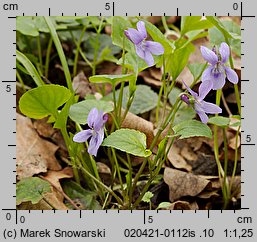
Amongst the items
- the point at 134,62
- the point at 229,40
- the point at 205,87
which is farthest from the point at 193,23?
the point at 205,87

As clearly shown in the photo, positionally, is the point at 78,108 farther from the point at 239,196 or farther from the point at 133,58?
the point at 239,196

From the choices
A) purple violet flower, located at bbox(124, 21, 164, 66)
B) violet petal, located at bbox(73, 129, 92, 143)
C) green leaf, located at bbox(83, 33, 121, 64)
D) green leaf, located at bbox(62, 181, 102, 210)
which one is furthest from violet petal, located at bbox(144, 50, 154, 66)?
green leaf, located at bbox(83, 33, 121, 64)

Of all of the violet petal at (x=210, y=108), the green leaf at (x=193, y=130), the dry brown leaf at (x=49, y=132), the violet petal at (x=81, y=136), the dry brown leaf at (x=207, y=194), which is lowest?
the dry brown leaf at (x=207, y=194)

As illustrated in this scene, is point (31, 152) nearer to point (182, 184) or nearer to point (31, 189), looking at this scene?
point (31, 189)

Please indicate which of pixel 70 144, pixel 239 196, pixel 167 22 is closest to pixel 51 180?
→ pixel 70 144

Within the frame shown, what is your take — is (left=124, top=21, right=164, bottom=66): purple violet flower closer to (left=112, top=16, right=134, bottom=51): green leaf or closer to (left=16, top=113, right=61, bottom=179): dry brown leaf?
(left=112, top=16, right=134, bottom=51): green leaf

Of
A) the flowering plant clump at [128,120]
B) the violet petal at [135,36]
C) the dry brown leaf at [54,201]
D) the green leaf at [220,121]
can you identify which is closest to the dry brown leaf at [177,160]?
the flowering plant clump at [128,120]

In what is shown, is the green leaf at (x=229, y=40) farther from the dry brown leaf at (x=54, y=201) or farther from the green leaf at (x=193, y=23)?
the dry brown leaf at (x=54, y=201)
